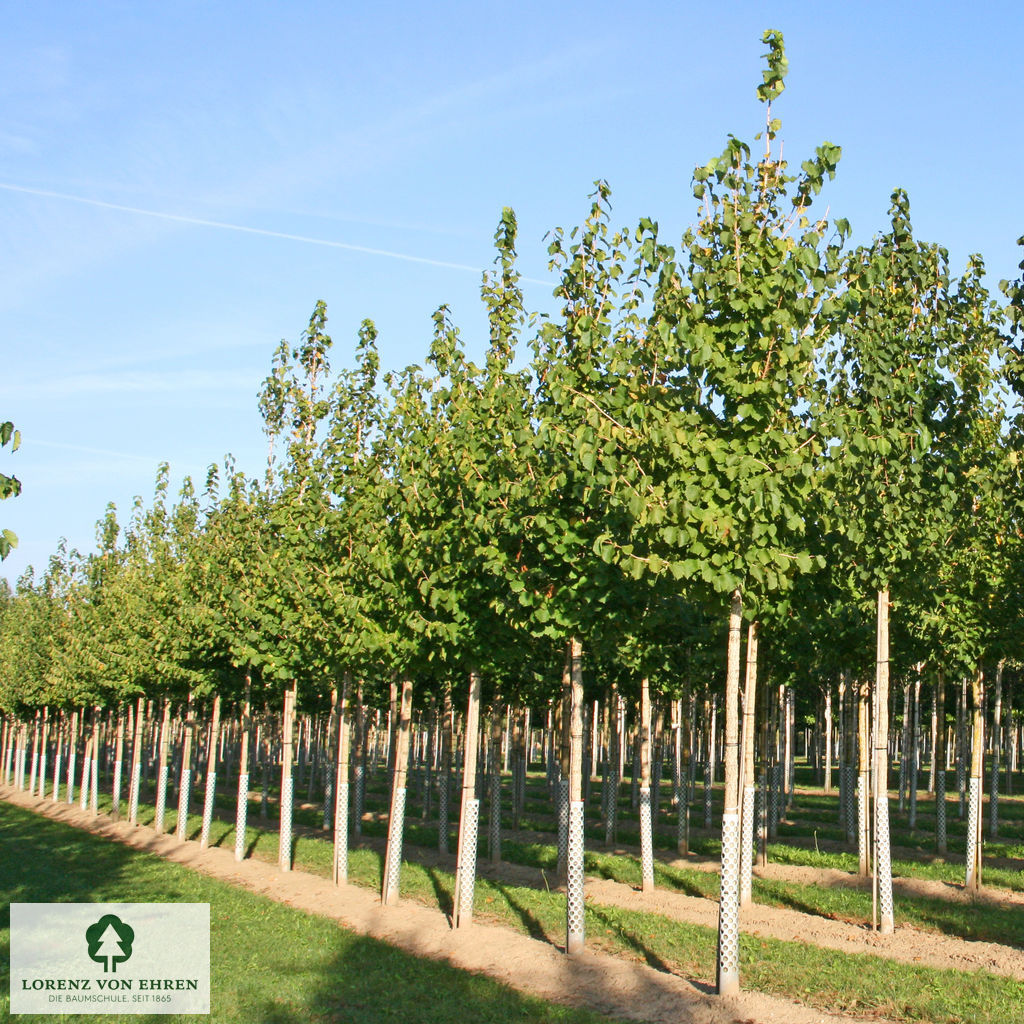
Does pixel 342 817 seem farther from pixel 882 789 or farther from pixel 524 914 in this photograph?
pixel 882 789

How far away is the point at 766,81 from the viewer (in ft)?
34.1

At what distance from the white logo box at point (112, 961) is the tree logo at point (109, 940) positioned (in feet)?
0.04

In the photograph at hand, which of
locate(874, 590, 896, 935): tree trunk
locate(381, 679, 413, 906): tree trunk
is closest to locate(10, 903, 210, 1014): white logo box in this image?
locate(381, 679, 413, 906): tree trunk

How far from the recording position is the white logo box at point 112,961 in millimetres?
10773

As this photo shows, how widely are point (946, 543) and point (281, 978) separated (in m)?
11.1

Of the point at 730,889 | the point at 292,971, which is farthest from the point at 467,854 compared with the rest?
the point at 730,889

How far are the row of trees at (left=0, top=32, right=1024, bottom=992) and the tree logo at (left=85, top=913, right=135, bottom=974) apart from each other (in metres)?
4.59

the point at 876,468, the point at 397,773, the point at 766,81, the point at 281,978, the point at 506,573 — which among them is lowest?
the point at 281,978

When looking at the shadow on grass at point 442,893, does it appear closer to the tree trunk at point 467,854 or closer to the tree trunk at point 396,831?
the tree trunk at point 467,854

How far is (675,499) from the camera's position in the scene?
9.42 meters

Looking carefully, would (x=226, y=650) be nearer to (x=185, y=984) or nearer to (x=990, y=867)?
(x=185, y=984)

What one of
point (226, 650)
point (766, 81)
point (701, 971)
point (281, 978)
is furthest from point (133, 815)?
point (766, 81)

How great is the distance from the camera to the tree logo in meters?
12.1

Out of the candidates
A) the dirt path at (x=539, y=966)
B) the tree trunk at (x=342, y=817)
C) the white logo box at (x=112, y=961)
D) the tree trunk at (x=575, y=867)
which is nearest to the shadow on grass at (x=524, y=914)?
the dirt path at (x=539, y=966)
